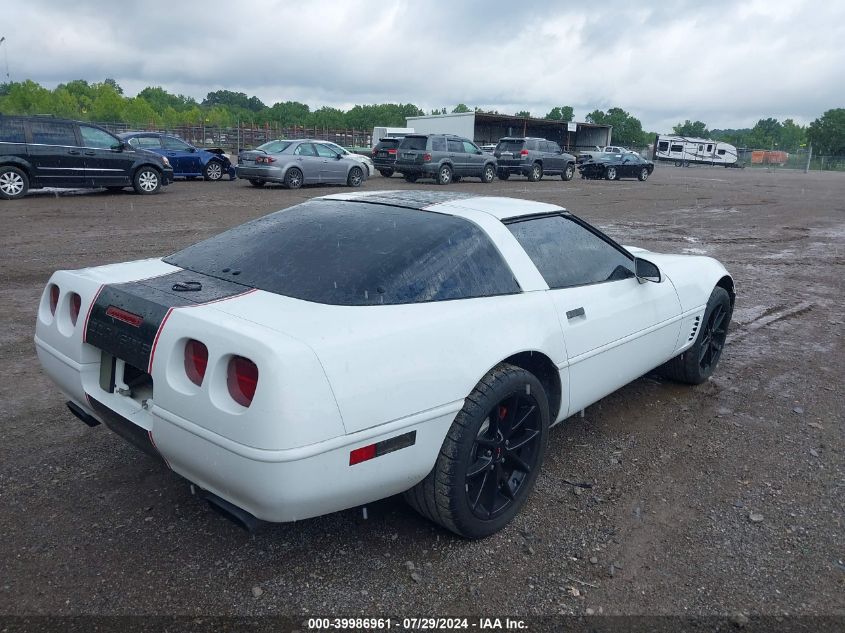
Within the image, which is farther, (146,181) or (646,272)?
(146,181)

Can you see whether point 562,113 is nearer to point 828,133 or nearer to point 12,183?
point 828,133

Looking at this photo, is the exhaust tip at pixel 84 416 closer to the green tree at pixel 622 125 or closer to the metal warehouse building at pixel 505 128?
the metal warehouse building at pixel 505 128

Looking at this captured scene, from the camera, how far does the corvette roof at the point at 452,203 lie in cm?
334

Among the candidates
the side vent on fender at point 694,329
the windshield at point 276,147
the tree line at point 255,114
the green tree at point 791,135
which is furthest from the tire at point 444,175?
the green tree at point 791,135

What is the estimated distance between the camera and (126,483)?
320 centimetres

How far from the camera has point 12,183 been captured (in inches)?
525

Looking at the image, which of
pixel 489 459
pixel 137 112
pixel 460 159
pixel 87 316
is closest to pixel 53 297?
pixel 87 316

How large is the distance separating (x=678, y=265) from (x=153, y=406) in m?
3.38

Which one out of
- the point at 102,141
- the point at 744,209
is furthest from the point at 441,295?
the point at 744,209

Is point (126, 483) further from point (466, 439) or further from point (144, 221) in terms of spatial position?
point (144, 221)

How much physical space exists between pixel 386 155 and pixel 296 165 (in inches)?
210

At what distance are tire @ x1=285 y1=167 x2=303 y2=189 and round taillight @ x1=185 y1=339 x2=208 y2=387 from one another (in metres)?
16.0

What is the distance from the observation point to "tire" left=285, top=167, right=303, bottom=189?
17780mm

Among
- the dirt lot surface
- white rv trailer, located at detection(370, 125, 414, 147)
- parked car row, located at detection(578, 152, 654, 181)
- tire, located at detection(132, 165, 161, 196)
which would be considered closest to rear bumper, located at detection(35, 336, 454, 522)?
the dirt lot surface
